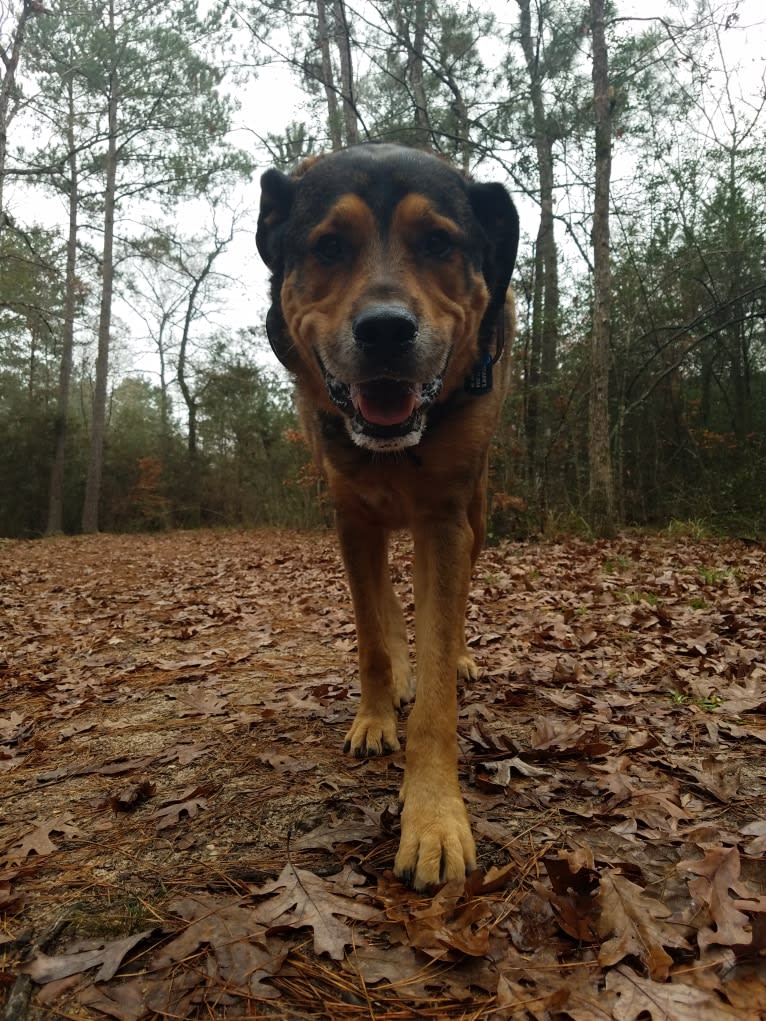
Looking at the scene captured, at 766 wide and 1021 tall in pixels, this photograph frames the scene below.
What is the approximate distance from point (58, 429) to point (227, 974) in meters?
26.4

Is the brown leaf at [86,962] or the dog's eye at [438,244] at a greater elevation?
the dog's eye at [438,244]

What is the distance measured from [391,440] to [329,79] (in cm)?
1777

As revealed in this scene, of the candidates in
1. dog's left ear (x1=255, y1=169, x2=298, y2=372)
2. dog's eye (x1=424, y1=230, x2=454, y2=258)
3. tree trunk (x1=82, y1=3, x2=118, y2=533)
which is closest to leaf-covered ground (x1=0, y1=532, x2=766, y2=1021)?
dog's left ear (x1=255, y1=169, x2=298, y2=372)

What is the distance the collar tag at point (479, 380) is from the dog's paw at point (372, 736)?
1449 millimetres

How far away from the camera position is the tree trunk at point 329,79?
15.5 m

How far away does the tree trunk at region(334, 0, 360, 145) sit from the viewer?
13.1 metres

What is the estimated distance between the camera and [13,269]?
21.2 metres

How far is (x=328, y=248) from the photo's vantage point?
269cm

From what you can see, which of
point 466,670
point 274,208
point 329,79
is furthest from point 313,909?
point 329,79

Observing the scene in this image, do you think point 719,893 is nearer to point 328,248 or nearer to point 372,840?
point 372,840

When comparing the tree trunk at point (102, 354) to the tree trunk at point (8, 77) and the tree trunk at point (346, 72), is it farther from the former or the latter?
the tree trunk at point (346, 72)

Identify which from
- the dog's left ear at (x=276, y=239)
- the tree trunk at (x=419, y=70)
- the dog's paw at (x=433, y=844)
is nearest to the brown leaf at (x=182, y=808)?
the dog's paw at (x=433, y=844)

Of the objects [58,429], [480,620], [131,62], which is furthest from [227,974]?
[58,429]

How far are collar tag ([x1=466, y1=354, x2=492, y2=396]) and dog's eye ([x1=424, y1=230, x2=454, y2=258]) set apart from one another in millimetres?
462
